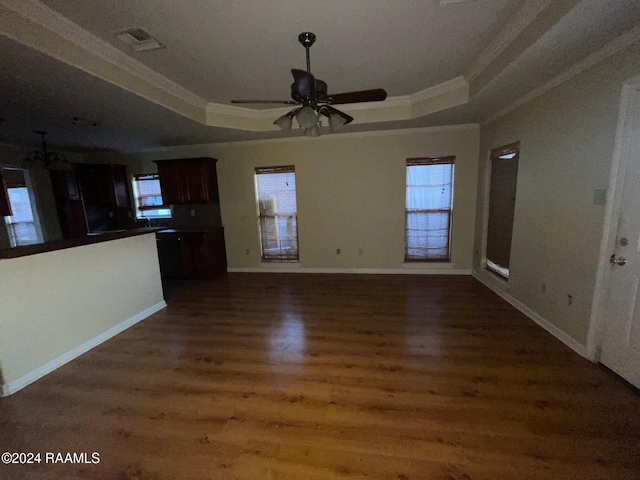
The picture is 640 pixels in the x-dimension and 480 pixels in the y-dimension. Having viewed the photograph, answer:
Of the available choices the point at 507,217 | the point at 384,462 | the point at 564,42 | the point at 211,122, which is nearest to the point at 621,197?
the point at 564,42

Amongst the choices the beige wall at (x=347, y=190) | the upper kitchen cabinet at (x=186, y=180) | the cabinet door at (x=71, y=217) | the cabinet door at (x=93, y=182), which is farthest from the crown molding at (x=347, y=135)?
the cabinet door at (x=71, y=217)

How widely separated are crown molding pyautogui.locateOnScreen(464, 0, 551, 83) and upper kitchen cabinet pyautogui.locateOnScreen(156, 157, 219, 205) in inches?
169

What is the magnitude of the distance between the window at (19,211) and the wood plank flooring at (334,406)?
3991 millimetres

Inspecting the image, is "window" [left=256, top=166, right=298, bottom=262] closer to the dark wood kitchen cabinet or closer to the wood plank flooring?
the wood plank flooring

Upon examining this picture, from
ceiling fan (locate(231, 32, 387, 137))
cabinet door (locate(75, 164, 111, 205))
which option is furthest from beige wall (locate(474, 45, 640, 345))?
cabinet door (locate(75, 164, 111, 205))

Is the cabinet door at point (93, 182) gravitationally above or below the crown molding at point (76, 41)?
below

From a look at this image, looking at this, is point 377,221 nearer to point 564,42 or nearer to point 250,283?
point 250,283

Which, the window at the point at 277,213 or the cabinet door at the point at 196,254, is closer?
the cabinet door at the point at 196,254

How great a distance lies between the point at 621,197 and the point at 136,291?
4880 millimetres

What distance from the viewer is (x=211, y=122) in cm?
392

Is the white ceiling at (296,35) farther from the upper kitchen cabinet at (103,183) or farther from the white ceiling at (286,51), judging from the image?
the upper kitchen cabinet at (103,183)

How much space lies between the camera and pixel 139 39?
2262 mm

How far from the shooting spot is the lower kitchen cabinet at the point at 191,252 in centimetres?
482

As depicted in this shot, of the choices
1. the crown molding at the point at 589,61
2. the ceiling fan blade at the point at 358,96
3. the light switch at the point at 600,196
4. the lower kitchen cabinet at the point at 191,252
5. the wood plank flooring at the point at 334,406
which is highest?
the crown molding at the point at 589,61
